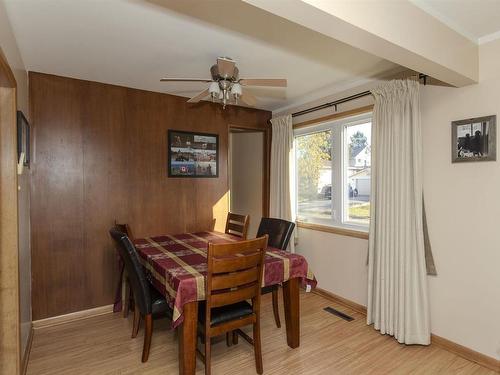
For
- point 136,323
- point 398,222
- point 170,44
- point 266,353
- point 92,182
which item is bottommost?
point 266,353

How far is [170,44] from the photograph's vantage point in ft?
7.48

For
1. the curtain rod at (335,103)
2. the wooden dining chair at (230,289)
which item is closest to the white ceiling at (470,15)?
the curtain rod at (335,103)

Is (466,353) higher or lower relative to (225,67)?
lower

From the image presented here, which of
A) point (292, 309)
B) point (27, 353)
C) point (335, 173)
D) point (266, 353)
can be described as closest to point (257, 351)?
point (266, 353)

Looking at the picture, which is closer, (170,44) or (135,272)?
(135,272)

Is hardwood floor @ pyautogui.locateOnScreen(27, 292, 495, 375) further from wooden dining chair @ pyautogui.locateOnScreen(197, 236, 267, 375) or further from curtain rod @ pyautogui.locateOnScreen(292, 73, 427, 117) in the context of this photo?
curtain rod @ pyautogui.locateOnScreen(292, 73, 427, 117)

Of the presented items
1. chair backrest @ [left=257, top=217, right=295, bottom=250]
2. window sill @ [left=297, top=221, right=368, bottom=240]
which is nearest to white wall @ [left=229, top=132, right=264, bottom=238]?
window sill @ [left=297, top=221, right=368, bottom=240]

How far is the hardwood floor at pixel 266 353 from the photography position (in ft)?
7.09

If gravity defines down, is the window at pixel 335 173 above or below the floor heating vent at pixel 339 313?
above

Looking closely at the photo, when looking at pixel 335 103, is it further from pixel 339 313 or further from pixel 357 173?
pixel 339 313

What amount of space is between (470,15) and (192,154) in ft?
9.46

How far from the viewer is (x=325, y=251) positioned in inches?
138

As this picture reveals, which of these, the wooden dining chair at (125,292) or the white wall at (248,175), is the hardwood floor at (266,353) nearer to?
the wooden dining chair at (125,292)

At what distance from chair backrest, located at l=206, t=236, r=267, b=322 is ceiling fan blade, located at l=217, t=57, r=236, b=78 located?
4.26ft
